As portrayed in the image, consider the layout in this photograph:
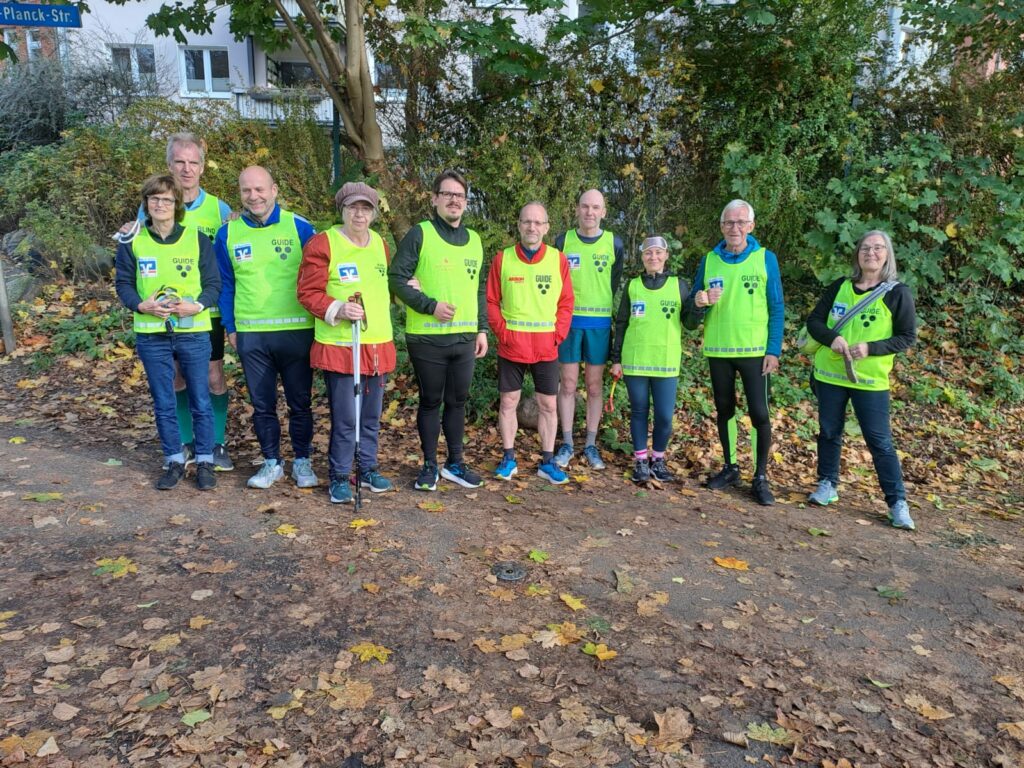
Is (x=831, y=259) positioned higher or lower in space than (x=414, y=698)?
higher

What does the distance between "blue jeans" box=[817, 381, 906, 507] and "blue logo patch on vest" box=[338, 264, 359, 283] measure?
3.51 metres

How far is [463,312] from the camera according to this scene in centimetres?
507

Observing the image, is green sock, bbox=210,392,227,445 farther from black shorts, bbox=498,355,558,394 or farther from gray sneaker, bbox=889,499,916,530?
gray sneaker, bbox=889,499,916,530

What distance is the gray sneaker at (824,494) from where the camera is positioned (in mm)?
5707

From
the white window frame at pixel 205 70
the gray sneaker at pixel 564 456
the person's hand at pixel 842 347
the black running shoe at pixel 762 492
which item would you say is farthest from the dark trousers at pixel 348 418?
the white window frame at pixel 205 70

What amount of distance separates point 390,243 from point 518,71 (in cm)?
246

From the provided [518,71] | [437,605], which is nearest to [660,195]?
[518,71]

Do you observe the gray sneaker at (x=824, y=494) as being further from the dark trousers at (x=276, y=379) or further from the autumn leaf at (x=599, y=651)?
the dark trousers at (x=276, y=379)

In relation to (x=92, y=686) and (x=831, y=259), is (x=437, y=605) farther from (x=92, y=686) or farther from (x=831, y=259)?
(x=831, y=259)

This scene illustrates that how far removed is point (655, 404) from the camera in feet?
19.1

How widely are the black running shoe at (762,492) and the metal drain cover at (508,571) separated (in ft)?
7.83

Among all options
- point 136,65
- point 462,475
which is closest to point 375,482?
point 462,475

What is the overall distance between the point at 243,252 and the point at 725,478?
410cm

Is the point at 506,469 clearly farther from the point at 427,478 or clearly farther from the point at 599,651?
the point at 599,651
